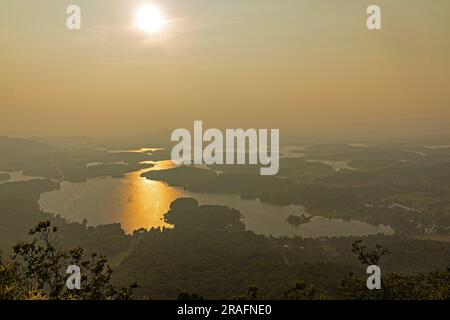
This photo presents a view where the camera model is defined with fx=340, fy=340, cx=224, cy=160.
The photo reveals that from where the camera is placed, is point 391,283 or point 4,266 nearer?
point 4,266

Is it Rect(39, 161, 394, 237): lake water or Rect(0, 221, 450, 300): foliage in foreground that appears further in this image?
Rect(39, 161, 394, 237): lake water

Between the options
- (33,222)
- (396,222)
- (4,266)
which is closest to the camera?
(4,266)

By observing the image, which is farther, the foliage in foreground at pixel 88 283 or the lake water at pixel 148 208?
the lake water at pixel 148 208

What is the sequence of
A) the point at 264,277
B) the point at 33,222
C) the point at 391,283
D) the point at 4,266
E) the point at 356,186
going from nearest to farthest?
1. the point at 4,266
2. the point at 391,283
3. the point at 264,277
4. the point at 33,222
5. the point at 356,186

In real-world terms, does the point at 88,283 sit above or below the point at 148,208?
above

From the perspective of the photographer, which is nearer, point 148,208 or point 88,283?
point 88,283

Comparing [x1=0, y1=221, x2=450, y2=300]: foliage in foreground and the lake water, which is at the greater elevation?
[x1=0, y1=221, x2=450, y2=300]: foliage in foreground
